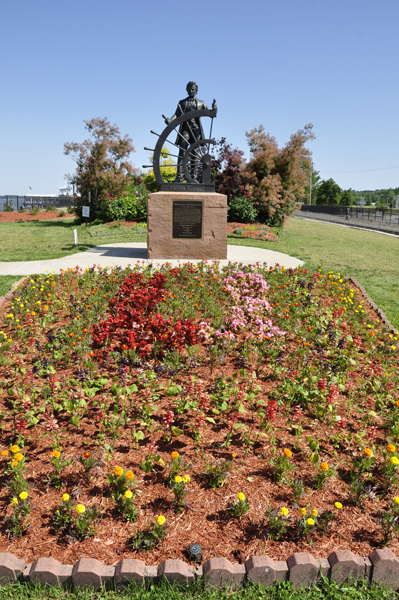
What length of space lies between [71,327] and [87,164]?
58.5 feet

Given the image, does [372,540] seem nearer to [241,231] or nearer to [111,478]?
[111,478]

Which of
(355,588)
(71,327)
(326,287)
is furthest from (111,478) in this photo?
(326,287)

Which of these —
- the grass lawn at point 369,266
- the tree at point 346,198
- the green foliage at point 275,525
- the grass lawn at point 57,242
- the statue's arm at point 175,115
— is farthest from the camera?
the tree at point 346,198

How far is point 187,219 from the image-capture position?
375 inches

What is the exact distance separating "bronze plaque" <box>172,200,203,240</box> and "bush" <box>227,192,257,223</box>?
9.60 meters

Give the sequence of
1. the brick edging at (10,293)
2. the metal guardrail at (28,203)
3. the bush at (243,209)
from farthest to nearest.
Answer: the metal guardrail at (28,203) < the bush at (243,209) < the brick edging at (10,293)

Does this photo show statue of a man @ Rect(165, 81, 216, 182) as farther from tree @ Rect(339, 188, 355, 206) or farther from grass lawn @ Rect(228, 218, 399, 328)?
tree @ Rect(339, 188, 355, 206)

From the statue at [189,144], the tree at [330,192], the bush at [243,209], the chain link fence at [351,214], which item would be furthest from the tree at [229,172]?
the tree at [330,192]

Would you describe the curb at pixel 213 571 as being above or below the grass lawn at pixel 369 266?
below

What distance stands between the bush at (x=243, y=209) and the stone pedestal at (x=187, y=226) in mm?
9447

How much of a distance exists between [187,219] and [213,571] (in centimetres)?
809

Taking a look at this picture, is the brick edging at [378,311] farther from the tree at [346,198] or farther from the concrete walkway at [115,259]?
the tree at [346,198]

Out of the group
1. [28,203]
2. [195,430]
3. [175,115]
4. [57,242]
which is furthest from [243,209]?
[28,203]

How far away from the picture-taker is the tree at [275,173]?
18.9 meters
